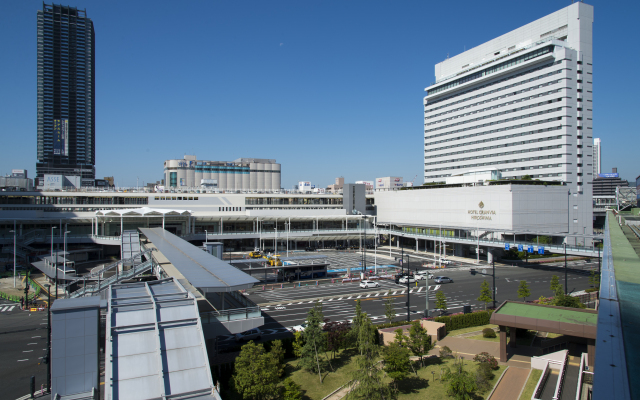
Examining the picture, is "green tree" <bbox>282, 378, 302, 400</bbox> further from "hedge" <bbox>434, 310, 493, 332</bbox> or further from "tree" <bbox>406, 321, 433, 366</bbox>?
"hedge" <bbox>434, 310, 493, 332</bbox>

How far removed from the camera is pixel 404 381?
17766mm

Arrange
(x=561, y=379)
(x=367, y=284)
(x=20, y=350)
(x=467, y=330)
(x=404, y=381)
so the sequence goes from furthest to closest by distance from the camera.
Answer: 1. (x=367, y=284)
2. (x=467, y=330)
3. (x=20, y=350)
4. (x=404, y=381)
5. (x=561, y=379)

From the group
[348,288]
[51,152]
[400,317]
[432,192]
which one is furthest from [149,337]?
[51,152]

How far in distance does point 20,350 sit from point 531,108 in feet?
257

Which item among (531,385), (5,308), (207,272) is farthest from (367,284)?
(5,308)

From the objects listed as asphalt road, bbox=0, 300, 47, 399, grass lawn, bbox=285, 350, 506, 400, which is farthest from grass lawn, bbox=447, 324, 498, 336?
asphalt road, bbox=0, 300, 47, 399

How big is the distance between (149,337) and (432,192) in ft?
196

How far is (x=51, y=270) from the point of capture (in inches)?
1476

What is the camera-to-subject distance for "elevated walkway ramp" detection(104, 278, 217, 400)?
10.5 meters

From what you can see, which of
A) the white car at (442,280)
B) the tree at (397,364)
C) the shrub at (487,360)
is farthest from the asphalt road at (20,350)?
the white car at (442,280)

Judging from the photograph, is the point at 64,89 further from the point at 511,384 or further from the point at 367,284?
the point at 511,384

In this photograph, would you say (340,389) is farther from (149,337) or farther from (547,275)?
(547,275)

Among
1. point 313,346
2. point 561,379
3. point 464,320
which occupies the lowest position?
point 464,320

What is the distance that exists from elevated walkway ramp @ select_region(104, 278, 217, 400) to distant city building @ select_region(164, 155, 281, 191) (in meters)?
118
